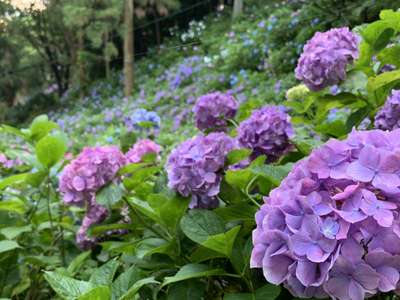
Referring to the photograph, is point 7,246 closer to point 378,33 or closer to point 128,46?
point 378,33

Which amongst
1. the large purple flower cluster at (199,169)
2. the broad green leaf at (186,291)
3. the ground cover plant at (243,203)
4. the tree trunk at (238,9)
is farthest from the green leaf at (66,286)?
the tree trunk at (238,9)

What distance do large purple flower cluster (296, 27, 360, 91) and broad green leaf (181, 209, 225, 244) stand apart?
1.35 ft

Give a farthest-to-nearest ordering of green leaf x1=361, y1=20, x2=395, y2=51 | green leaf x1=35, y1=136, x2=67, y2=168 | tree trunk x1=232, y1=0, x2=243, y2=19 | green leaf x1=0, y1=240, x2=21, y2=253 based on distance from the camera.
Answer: tree trunk x1=232, y1=0, x2=243, y2=19 < green leaf x1=35, y1=136, x2=67, y2=168 < green leaf x1=0, y1=240, x2=21, y2=253 < green leaf x1=361, y1=20, x2=395, y2=51

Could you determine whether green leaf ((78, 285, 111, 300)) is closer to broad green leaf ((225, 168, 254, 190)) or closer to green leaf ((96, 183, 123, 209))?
broad green leaf ((225, 168, 254, 190))

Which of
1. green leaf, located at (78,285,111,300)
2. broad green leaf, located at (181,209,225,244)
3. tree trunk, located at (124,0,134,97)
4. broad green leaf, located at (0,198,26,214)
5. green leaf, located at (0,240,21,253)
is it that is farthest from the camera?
tree trunk, located at (124,0,134,97)

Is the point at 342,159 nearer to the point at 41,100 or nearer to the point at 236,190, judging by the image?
the point at 236,190

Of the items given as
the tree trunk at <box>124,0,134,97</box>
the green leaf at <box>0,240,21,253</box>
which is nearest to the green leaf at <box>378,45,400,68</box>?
the green leaf at <box>0,240,21,253</box>

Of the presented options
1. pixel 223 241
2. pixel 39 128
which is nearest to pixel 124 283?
pixel 223 241

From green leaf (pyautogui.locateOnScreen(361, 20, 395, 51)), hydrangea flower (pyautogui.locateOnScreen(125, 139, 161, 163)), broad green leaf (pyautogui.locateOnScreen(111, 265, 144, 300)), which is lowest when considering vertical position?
hydrangea flower (pyautogui.locateOnScreen(125, 139, 161, 163))

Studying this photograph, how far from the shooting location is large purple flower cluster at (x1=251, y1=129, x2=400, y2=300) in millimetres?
479

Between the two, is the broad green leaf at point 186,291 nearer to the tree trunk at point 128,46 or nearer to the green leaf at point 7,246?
the green leaf at point 7,246

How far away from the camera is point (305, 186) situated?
0.53m

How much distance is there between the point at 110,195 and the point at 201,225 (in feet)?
1.26

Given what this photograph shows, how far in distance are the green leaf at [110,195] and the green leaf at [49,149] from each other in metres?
0.17
